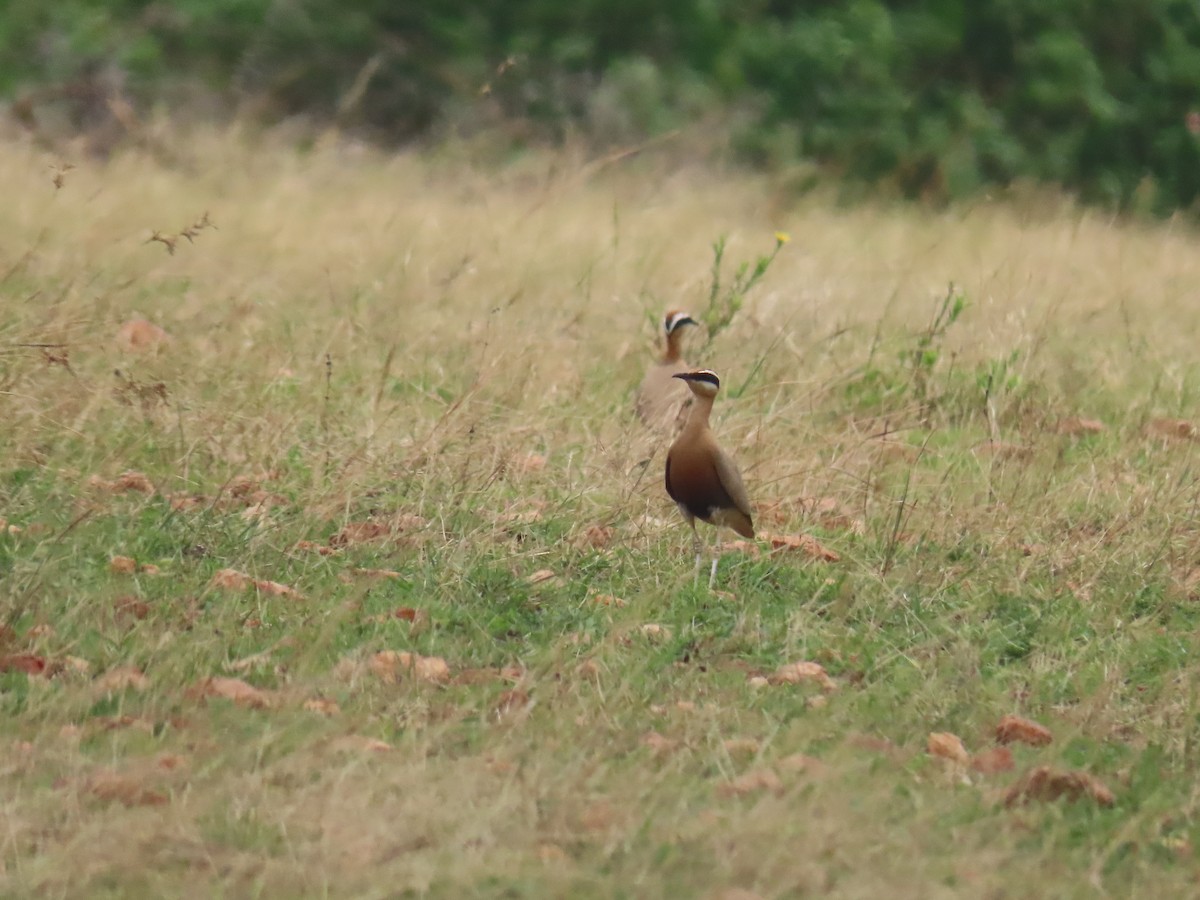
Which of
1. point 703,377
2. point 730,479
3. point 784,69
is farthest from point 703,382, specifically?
point 784,69

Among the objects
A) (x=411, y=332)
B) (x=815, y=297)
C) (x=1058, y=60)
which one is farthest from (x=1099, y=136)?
(x=411, y=332)

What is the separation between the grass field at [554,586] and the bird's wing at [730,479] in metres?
0.21

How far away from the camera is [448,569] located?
16.7 feet

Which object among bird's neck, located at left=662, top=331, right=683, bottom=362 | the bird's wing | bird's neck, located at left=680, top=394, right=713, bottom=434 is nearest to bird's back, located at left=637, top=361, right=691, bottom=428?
bird's neck, located at left=662, top=331, right=683, bottom=362

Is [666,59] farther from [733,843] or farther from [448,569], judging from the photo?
[733,843]

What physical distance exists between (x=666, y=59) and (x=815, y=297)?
22.5 ft

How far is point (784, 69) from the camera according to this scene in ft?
49.3

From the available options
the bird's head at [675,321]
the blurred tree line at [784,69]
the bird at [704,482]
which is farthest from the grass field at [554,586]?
the blurred tree line at [784,69]

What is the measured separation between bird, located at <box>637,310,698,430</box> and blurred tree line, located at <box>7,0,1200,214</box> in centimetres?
787

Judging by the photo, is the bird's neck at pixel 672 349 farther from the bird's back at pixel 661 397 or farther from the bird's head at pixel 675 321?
the bird's back at pixel 661 397

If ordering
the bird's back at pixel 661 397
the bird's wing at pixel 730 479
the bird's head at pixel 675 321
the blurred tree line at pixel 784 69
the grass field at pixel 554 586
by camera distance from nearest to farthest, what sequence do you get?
the grass field at pixel 554 586 → the bird's wing at pixel 730 479 → the bird's back at pixel 661 397 → the bird's head at pixel 675 321 → the blurred tree line at pixel 784 69

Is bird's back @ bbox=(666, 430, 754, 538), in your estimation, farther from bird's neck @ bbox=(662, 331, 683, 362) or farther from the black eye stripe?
bird's neck @ bbox=(662, 331, 683, 362)

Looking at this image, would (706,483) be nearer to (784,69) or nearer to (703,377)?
(703,377)

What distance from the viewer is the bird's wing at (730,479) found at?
5.21 meters
